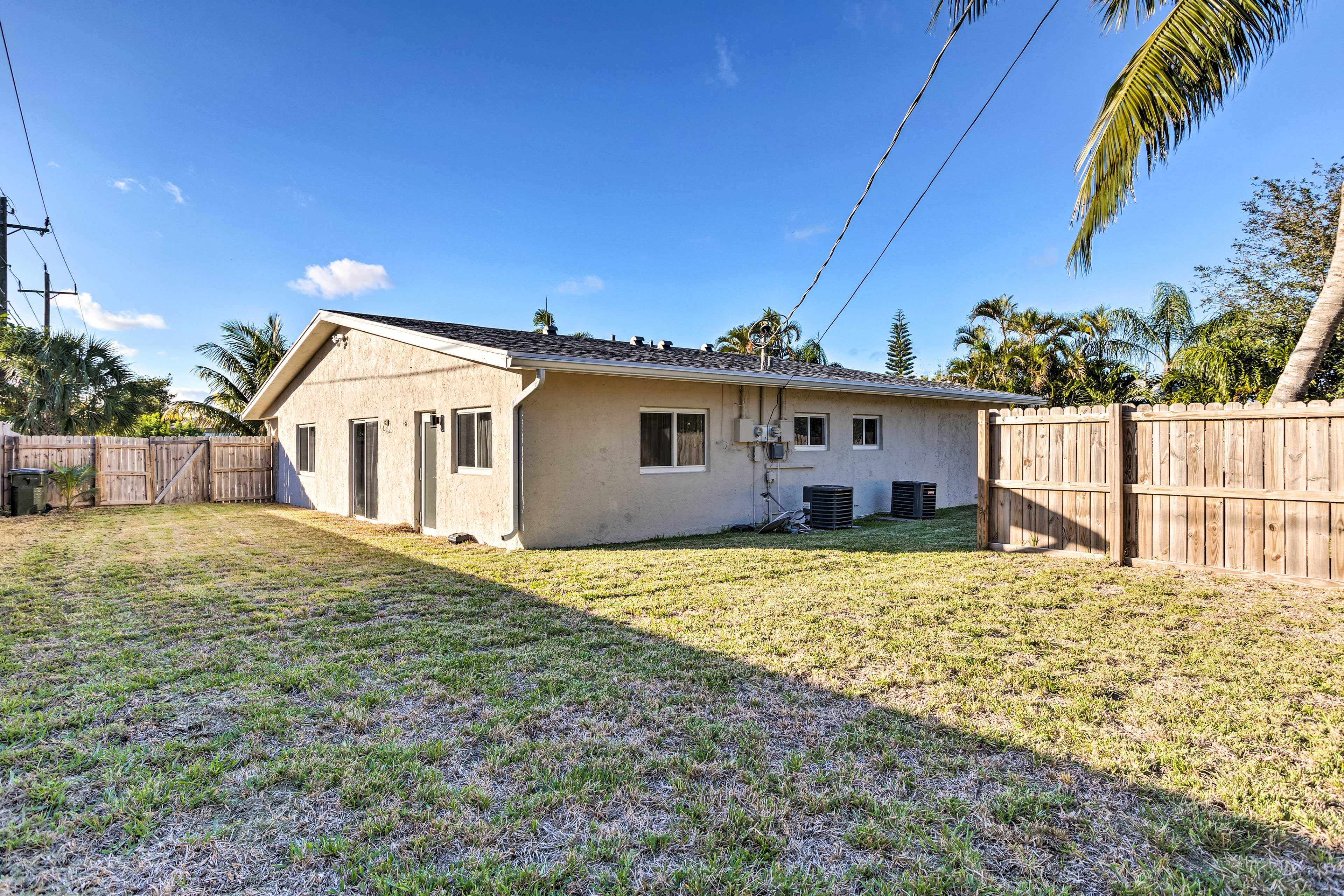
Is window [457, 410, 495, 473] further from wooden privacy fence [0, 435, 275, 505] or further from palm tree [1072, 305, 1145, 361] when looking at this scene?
palm tree [1072, 305, 1145, 361]

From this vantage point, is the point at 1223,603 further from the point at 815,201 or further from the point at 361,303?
the point at 361,303

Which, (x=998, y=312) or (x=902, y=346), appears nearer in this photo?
(x=998, y=312)

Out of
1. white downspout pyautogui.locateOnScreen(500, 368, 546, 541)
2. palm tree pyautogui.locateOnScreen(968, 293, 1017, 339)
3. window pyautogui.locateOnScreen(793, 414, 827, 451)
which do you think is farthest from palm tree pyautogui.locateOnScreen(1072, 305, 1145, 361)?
white downspout pyautogui.locateOnScreen(500, 368, 546, 541)

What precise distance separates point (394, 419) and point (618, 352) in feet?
14.1

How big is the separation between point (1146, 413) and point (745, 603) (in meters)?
5.10

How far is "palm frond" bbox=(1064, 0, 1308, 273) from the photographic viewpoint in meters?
6.28

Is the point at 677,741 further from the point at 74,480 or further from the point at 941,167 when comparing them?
the point at 74,480

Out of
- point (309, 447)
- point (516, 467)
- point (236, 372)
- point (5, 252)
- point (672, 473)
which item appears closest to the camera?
point (516, 467)

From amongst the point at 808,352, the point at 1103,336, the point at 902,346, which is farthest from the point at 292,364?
the point at 902,346

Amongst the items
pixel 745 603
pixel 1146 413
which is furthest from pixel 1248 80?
pixel 745 603

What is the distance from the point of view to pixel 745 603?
5.54 metres

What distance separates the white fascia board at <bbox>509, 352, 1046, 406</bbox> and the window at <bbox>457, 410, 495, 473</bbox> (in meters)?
1.59

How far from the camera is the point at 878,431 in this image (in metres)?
12.9

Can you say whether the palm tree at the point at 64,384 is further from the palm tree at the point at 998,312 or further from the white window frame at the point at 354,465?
the palm tree at the point at 998,312
